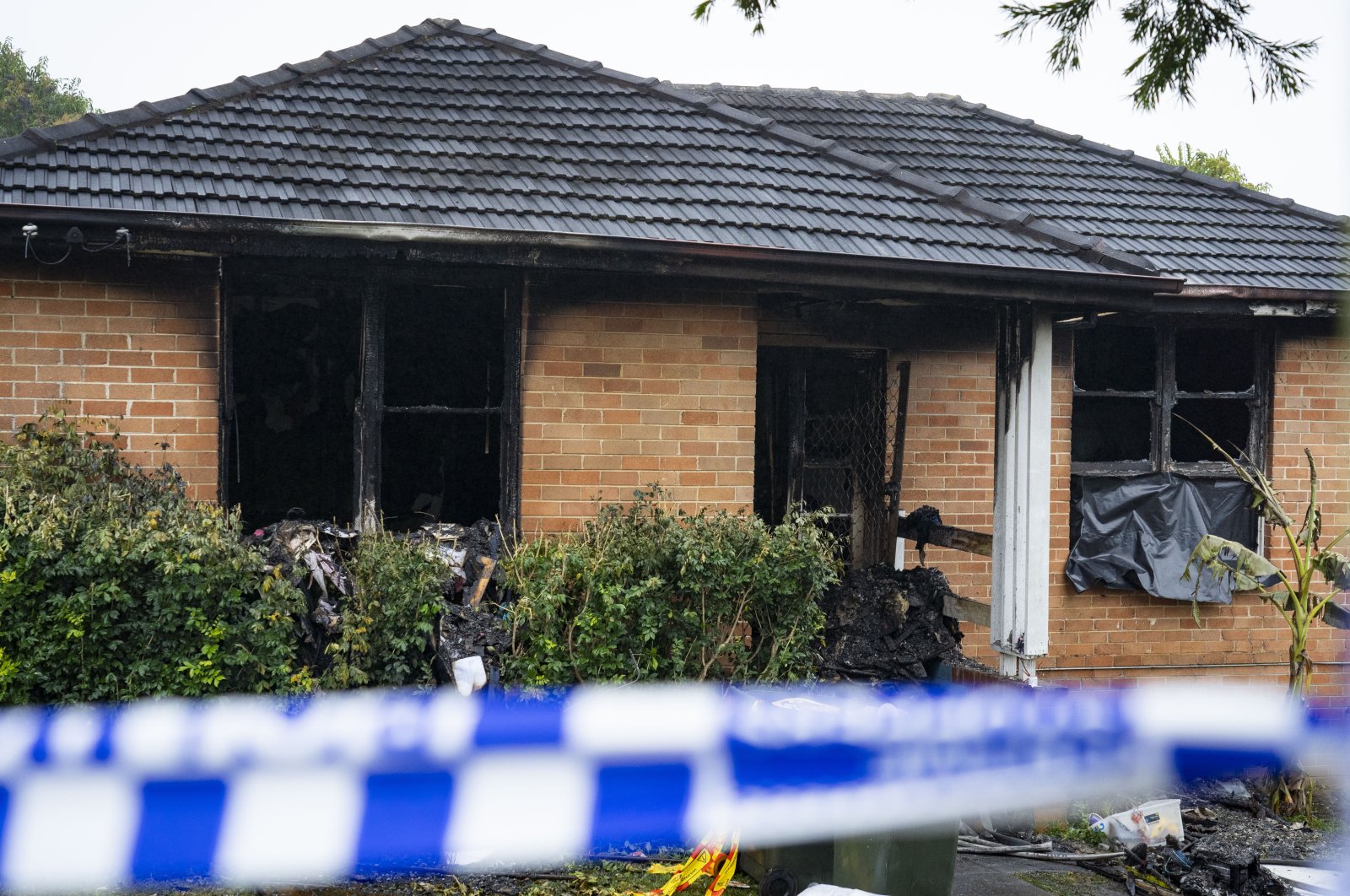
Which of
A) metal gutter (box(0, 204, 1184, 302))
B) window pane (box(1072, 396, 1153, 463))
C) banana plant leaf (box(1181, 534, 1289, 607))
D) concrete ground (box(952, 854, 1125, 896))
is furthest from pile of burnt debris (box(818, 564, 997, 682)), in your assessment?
window pane (box(1072, 396, 1153, 463))

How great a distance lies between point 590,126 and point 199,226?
2787 millimetres

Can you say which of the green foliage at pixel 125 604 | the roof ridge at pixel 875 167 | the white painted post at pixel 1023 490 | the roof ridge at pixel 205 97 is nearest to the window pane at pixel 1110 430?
the roof ridge at pixel 875 167

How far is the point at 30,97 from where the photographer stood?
41.1 meters

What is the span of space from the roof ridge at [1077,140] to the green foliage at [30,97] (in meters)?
36.2

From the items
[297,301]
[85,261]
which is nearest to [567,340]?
Result: [297,301]

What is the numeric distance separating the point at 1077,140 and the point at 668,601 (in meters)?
6.88

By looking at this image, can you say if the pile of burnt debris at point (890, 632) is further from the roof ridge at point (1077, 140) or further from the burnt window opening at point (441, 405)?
the roof ridge at point (1077, 140)

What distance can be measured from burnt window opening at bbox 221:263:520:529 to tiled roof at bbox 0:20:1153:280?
0.61 m

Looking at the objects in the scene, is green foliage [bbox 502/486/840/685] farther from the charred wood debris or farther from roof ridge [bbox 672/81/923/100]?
roof ridge [bbox 672/81/923/100]

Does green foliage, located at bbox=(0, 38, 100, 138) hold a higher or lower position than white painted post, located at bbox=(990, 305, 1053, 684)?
higher

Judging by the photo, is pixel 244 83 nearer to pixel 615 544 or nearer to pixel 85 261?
pixel 85 261

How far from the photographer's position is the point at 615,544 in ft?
19.8

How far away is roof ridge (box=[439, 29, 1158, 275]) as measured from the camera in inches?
270

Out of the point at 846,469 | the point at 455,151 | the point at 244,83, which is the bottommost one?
the point at 846,469
